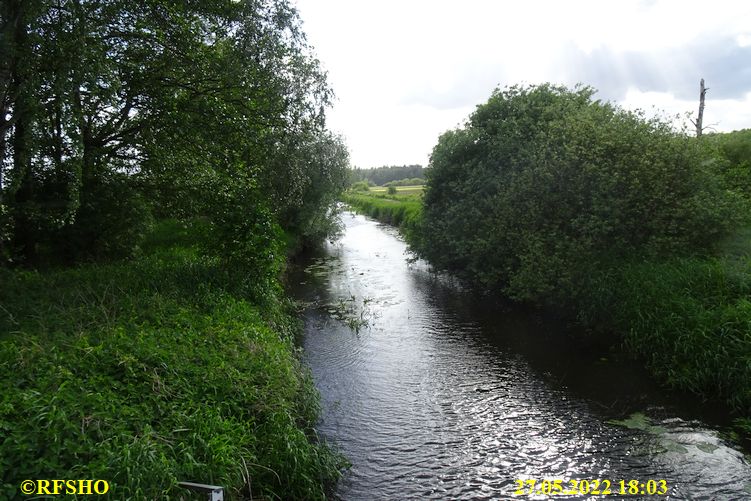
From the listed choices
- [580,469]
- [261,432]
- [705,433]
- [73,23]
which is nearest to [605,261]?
[705,433]

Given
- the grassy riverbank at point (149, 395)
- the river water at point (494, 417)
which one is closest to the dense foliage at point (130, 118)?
the grassy riverbank at point (149, 395)

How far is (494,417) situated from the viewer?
8.57m

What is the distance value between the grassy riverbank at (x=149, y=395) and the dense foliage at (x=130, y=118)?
7.79ft

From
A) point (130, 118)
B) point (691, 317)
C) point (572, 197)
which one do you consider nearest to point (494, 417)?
point (691, 317)

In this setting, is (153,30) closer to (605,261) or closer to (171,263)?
(171,263)

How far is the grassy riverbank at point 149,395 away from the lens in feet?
14.6
